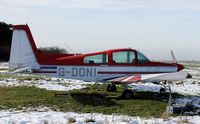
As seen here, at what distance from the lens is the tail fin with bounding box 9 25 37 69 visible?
14.7m

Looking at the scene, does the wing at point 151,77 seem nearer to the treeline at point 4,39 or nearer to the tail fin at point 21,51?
the tail fin at point 21,51

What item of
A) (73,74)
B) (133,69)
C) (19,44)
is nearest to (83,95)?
(73,74)

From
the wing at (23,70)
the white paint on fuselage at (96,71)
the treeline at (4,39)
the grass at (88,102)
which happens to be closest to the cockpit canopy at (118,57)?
the white paint on fuselage at (96,71)

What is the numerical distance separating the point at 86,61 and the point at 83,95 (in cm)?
142

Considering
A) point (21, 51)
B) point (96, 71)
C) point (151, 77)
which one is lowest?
point (151, 77)

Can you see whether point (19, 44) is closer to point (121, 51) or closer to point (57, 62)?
point (57, 62)

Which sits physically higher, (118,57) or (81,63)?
(118,57)

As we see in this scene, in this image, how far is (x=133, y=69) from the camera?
49.6 ft

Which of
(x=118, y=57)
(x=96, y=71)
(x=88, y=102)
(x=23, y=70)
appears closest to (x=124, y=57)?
(x=118, y=57)

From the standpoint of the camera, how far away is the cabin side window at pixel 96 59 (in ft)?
48.4

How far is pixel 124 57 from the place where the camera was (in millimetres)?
15062

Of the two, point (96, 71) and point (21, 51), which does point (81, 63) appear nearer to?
point (96, 71)

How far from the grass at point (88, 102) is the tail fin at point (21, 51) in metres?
1.24

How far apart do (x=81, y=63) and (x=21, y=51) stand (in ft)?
8.44
